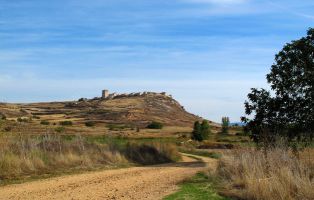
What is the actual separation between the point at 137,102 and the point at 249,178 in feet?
255

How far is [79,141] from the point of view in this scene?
31.5 metres

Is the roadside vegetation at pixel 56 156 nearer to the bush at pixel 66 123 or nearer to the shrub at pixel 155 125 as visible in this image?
the bush at pixel 66 123

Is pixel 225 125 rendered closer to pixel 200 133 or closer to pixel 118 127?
pixel 200 133

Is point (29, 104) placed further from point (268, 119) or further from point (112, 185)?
point (112, 185)

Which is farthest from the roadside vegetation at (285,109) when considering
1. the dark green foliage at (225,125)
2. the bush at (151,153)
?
the dark green foliage at (225,125)

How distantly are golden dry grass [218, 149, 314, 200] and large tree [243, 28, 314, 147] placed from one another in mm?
10400

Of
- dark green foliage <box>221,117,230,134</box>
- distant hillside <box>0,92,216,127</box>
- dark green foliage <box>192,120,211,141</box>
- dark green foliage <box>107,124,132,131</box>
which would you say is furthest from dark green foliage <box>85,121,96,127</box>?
dark green foliage <box>221,117,230,134</box>

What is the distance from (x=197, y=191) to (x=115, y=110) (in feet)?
221

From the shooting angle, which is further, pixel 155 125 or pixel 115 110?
pixel 115 110

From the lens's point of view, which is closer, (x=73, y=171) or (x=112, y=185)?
(x=112, y=185)

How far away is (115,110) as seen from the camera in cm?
8481

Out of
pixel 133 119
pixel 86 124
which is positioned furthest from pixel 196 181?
pixel 133 119

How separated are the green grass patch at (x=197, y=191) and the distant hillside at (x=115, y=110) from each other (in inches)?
1899

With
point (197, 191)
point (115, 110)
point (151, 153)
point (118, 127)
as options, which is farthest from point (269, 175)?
point (115, 110)
